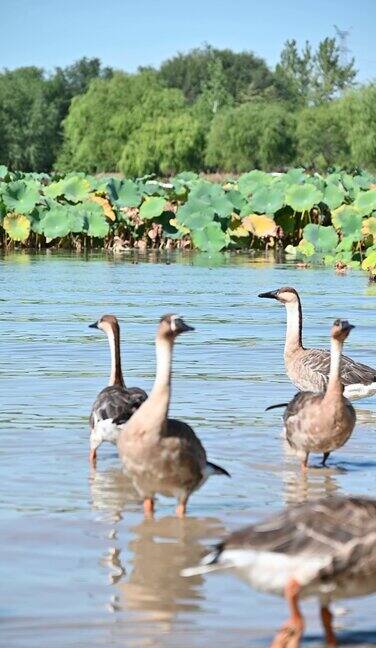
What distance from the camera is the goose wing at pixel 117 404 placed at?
33.7ft

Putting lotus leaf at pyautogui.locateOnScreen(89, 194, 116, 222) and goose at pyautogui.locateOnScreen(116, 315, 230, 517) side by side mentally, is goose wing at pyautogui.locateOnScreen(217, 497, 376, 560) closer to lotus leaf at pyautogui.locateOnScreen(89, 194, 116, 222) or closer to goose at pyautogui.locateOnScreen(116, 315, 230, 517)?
goose at pyautogui.locateOnScreen(116, 315, 230, 517)

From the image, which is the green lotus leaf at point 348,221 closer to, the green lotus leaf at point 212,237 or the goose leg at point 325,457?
the green lotus leaf at point 212,237

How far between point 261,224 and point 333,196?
2.22 metres

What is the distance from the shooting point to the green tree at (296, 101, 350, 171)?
4230 inches

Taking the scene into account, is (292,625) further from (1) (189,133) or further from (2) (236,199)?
(1) (189,133)

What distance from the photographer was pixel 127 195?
40.9 metres

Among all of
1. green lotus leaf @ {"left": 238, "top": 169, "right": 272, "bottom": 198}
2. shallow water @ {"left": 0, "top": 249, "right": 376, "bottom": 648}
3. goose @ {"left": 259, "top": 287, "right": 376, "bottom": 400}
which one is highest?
green lotus leaf @ {"left": 238, "top": 169, "right": 272, "bottom": 198}

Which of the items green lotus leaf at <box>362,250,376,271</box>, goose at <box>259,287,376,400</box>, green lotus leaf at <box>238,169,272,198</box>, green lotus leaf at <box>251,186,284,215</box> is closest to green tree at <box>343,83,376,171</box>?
green lotus leaf at <box>238,169,272,198</box>

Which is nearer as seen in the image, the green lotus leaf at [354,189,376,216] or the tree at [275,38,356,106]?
the green lotus leaf at [354,189,376,216]

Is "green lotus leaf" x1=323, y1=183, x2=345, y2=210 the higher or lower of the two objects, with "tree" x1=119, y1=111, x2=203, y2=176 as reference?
lower

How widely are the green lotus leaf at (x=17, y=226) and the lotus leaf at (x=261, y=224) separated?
5.61 m

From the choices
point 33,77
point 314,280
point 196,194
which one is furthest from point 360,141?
point 33,77

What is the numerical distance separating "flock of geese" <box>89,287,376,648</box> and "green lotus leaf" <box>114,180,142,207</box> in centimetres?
→ 2608

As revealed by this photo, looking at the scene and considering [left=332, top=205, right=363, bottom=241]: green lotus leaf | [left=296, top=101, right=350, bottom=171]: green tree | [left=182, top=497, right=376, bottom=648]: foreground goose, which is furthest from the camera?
[left=296, top=101, right=350, bottom=171]: green tree
